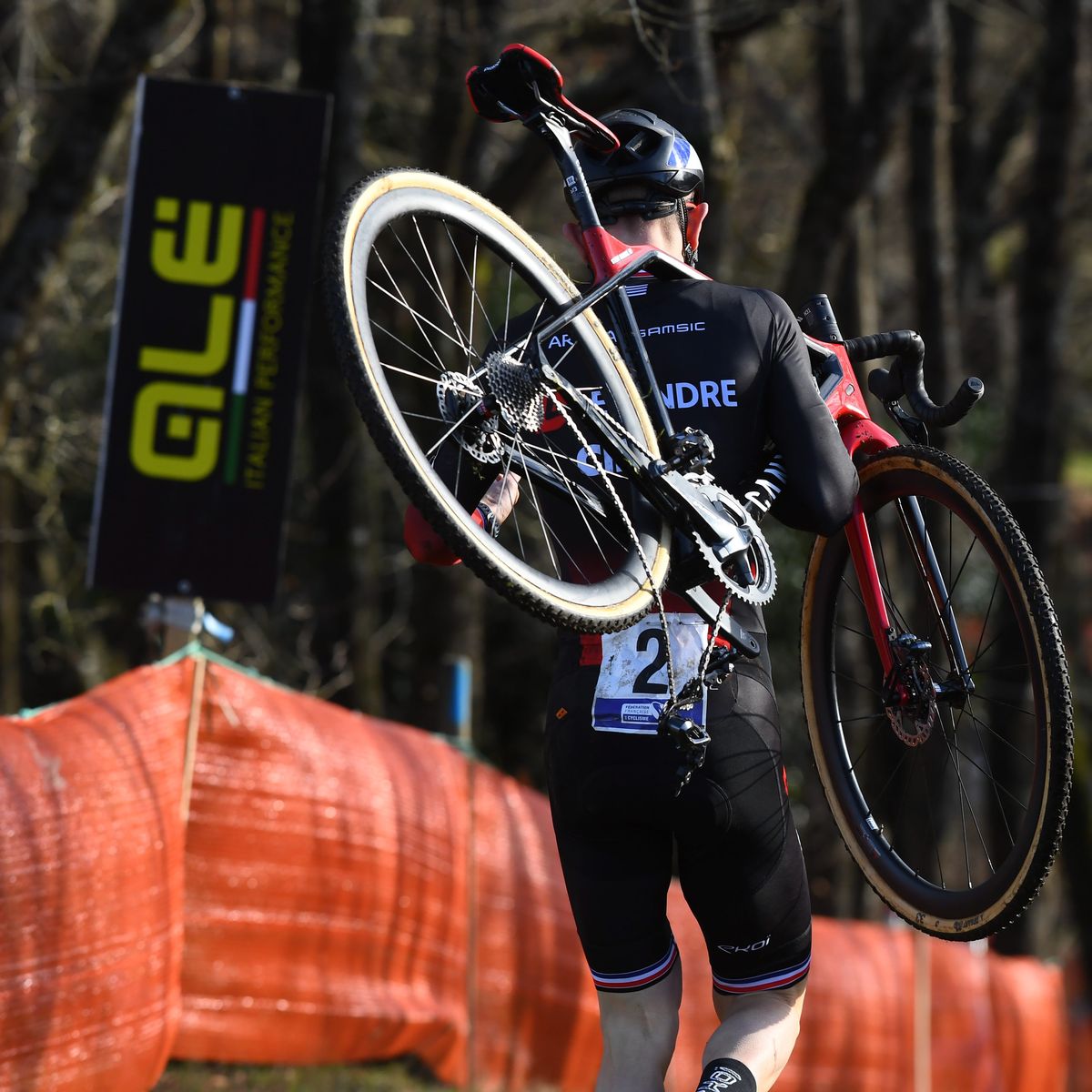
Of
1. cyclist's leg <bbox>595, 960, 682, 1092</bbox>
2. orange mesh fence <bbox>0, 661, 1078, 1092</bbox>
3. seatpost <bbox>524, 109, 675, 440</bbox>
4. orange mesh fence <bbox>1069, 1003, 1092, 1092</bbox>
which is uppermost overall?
seatpost <bbox>524, 109, 675, 440</bbox>

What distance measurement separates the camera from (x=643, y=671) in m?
3.44

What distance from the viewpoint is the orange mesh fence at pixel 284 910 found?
4770 millimetres

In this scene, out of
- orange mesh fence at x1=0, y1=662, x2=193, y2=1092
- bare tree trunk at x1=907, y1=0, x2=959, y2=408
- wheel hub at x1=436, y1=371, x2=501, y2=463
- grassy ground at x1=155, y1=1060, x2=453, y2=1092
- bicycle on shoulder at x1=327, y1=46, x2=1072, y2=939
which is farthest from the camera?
bare tree trunk at x1=907, y1=0, x2=959, y2=408

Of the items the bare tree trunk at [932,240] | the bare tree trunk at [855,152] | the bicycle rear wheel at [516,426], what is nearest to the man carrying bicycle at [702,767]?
the bicycle rear wheel at [516,426]

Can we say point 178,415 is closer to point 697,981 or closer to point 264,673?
point 697,981

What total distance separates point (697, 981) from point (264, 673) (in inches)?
149

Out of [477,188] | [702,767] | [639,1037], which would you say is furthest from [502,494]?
[477,188]

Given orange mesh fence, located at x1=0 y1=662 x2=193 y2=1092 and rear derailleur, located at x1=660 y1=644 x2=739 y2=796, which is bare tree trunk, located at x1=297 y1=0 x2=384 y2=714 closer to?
orange mesh fence, located at x1=0 y1=662 x2=193 y2=1092

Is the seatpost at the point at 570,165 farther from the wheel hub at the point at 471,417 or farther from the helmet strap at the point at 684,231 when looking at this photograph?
the wheel hub at the point at 471,417

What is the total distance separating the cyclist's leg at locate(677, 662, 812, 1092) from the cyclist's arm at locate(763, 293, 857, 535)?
38 cm

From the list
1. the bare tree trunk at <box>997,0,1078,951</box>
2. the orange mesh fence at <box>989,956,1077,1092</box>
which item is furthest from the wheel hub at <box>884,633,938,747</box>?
the bare tree trunk at <box>997,0,1078,951</box>

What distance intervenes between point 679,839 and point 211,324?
3.23 meters

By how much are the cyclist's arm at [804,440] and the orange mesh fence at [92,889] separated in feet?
8.12

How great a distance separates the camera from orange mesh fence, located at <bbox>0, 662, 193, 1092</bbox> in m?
4.60
